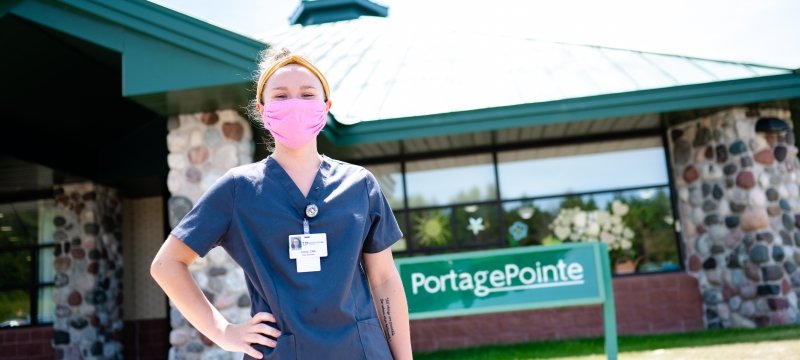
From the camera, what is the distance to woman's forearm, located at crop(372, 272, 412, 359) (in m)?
1.82

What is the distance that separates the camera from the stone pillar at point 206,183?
6344 mm

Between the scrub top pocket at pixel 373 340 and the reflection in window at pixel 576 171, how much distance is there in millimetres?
7763

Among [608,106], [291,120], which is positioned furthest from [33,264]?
[291,120]

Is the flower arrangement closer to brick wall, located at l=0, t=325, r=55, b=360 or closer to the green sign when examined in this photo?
the green sign

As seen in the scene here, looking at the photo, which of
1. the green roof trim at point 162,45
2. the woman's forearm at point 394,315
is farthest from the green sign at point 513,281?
the woman's forearm at point 394,315

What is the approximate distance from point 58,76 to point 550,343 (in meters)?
6.45

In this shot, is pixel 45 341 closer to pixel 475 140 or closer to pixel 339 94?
pixel 339 94

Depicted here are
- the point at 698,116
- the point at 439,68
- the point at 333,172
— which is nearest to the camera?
the point at 333,172

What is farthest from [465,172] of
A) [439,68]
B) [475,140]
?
[439,68]

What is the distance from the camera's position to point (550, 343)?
27.0 ft

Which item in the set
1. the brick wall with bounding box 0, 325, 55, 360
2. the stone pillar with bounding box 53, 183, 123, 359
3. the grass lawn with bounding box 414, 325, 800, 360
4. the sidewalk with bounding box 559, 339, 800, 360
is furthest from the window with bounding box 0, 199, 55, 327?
the sidewalk with bounding box 559, 339, 800, 360

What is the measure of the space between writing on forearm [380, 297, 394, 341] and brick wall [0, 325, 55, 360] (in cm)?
957

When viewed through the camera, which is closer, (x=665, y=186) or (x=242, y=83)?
(x=242, y=83)

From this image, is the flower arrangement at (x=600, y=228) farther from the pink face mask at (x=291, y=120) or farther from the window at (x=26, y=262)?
the pink face mask at (x=291, y=120)
